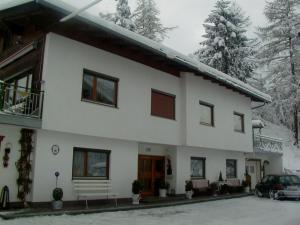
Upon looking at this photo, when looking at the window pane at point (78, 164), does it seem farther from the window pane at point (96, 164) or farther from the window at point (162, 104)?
the window at point (162, 104)

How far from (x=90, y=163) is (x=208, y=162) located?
887 cm

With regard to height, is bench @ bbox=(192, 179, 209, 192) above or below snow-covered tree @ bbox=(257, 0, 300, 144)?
below

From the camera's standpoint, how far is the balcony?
12.3 meters

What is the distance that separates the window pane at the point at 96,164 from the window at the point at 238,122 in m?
11.2

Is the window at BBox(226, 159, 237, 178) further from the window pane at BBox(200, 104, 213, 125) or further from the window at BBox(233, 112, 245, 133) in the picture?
the window pane at BBox(200, 104, 213, 125)

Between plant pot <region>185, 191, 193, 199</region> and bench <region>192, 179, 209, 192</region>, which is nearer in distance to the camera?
plant pot <region>185, 191, 193, 199</region>

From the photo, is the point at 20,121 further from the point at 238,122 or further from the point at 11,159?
the point at 238,122

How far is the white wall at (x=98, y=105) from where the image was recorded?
543 inches

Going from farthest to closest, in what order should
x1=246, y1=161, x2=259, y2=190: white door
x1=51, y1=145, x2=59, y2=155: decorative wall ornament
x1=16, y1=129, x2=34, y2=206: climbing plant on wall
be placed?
x1=246, y1=161, x2=259, y2=190: white door, x1=51, y1=145, x2=59, y2=155: decorative wall ornament, x1=16, y1=129, x2=34, y2=206: climbing plant on wall

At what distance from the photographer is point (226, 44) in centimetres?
3916

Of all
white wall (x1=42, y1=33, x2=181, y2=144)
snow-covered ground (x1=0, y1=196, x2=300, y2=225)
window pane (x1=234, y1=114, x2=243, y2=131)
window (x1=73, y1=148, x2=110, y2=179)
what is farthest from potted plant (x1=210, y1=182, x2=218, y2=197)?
window (x1=73, y1=148, x2=110, y2=179)

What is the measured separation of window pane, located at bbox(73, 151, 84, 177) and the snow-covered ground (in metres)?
2.35

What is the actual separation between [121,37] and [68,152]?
4944 millimetres

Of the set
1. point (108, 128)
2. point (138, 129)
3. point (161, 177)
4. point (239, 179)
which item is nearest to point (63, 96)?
point (108, 128)
